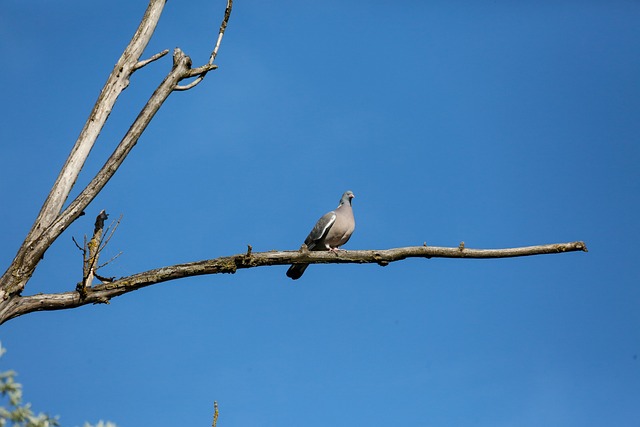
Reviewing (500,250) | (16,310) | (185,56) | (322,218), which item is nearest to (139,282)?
(16,310)

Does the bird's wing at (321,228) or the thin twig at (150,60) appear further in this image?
the bird's wing at (321,228)

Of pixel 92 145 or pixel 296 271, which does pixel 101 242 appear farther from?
pixel 296 271

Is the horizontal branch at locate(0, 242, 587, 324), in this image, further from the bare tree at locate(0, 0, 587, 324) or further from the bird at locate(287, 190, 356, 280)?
the bird at locate(287, 190, 356, 280)

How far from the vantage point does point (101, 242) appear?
6.78m

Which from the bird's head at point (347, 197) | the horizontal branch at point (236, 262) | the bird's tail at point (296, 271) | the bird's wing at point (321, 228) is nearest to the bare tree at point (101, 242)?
the horizontal branch at point (236, 262)

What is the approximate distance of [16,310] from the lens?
20.3ft

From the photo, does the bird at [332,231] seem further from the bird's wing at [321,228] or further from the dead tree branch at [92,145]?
the dead tree branch at [92,145]

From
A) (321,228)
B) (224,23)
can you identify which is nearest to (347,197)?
(321,228)

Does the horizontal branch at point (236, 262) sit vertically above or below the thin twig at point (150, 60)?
below

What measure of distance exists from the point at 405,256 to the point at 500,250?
2.87ft

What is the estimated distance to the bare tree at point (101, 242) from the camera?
6270mm

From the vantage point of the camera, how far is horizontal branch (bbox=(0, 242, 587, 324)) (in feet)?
20.6

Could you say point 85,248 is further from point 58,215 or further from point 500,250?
point 500,250

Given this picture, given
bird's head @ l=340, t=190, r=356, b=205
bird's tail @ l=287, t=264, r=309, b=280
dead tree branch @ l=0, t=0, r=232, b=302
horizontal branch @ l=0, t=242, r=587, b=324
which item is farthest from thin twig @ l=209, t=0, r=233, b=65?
bird's head @ l=340, t=190, r=356, b=205
